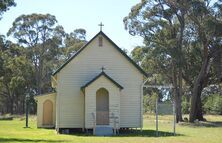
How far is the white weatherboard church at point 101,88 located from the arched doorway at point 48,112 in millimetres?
10616

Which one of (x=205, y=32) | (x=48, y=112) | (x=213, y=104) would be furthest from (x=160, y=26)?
(x=213, y=104)

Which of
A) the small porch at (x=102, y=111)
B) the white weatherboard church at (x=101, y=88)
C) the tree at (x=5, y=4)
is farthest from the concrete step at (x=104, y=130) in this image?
the tree at (x=5, y=4)

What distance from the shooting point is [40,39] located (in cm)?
9156

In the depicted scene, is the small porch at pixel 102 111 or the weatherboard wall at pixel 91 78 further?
the weatherboard wall at pixel 91 78

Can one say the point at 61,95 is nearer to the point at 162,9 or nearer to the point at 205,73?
the point at 162,9

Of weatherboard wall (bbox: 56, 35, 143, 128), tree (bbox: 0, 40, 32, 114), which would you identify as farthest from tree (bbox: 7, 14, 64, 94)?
weatherboard wall (bbox: 56, 35, 143, 128)

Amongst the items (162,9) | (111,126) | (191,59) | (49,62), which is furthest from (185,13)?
(49,62)

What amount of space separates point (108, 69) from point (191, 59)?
24056 mm

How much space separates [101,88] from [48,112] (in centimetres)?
1311

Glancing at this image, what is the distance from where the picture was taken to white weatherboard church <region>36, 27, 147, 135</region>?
33.6 m

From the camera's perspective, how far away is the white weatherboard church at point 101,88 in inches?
1324

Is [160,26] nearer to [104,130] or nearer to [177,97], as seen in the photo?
[177,97]

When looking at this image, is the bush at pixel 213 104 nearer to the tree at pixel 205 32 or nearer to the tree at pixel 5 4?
the tree at pixel 205 32

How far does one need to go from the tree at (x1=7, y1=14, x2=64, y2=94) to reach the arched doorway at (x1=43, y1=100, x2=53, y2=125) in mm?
45728
